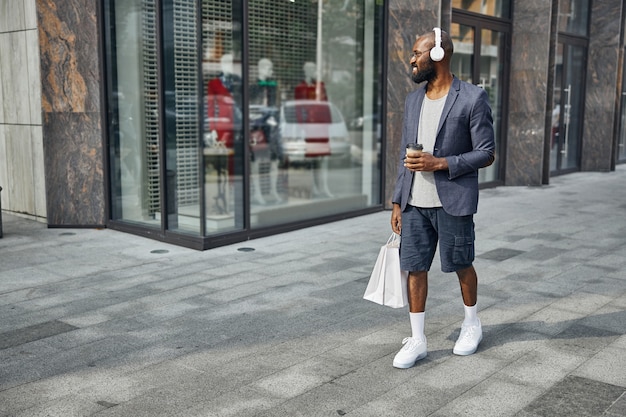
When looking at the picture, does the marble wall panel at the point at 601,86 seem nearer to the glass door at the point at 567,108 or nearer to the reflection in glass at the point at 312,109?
the glass door at the point at 567,108

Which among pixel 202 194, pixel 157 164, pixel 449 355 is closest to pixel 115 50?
pixel 157 164

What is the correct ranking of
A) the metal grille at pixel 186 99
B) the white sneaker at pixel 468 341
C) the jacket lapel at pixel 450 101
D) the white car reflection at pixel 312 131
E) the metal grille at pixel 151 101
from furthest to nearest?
1. the white car reflection at pixel 312 131
2. the metal grille at pixel 151 101
3. the metal grille at pixel 186 99
4. the white sneaker at pixel 468 341
5. the jacket lapel at pixel 450 101

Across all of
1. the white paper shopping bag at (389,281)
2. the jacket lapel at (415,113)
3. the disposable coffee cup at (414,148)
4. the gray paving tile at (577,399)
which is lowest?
the gray paving tile at (577,399)

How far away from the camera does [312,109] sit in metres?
10.1

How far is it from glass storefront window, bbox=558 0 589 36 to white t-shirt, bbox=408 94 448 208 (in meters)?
12.0

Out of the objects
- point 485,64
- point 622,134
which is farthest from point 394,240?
point 622,134

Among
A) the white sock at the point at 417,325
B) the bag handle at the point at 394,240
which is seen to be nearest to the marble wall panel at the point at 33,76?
the bag handle at the point at 394,240

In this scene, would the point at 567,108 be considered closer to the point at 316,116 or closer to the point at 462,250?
the point at 316,116

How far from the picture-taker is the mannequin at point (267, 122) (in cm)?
889

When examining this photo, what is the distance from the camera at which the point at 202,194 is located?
25.9ft

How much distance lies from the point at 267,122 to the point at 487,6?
6.00 m

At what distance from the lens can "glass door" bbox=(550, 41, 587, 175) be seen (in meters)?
15.4

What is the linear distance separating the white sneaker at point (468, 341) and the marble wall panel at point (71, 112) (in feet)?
19.2

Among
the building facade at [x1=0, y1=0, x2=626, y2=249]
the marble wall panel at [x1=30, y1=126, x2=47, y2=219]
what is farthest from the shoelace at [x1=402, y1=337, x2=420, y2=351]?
the marble wall panel at [x1=30, y1=126, x2=47, y2=219]
